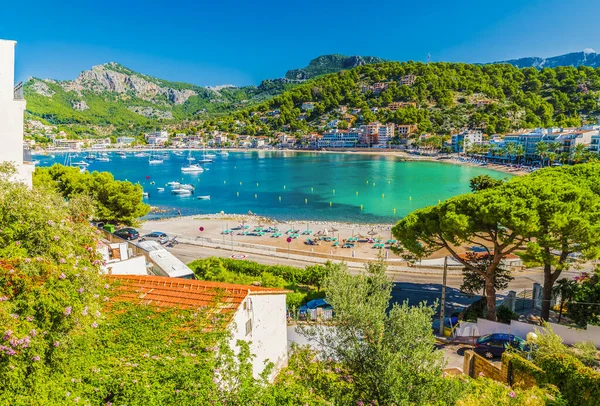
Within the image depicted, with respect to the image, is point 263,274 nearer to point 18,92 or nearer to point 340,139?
point 18,92

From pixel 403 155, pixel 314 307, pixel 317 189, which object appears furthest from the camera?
pixel 403 155

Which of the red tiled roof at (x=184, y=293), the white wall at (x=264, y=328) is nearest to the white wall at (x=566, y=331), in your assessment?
the white wall at (x=264, y=328)

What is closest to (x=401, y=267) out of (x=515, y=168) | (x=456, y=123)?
Answer: (x=515, y=168)

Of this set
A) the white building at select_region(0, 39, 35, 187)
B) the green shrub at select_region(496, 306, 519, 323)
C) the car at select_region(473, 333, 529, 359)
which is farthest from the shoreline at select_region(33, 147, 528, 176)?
the white building at select_region(0, 39, 35, 187)

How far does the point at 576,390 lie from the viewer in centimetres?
707

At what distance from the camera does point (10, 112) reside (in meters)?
9.64

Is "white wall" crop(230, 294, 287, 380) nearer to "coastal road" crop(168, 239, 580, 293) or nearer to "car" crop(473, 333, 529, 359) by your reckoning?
"car" crop(473, 333, 529, 359)

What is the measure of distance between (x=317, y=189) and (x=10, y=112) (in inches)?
2125

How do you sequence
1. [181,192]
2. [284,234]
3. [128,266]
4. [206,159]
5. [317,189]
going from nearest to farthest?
[128,266], [284,234], [181,192], [317,189], [206,159]

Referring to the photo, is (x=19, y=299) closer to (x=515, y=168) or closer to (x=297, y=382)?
(x=297, y=382)

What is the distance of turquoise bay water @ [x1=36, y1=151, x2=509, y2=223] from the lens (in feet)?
154

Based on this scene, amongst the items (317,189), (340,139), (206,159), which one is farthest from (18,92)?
(340,139)

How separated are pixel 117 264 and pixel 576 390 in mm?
11512

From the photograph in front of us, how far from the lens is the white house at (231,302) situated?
693 cm
